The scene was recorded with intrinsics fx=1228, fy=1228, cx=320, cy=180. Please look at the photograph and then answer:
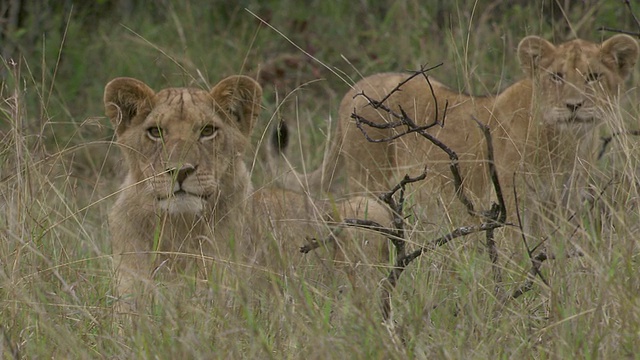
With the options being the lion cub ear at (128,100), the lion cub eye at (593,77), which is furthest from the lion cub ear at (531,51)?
the lion cub ear at (128,100)

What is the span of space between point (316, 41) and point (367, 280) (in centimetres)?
467

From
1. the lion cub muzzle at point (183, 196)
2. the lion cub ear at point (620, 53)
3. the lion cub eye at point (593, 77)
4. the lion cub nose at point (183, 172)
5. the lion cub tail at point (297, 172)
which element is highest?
the lion cub ear at point (620, 53)

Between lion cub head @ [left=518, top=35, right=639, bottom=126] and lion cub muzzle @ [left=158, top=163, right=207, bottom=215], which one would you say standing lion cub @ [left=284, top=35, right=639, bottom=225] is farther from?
lion cub muzzle @ [left=158, top=163, right=207, bottom=215]

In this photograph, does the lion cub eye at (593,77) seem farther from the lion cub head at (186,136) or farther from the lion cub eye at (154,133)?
the lion cub eye at (154,133)

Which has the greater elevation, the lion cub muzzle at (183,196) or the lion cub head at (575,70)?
the lion cub head at (575,70)

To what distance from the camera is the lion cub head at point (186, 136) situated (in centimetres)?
350

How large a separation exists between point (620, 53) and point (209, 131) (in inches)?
77.7

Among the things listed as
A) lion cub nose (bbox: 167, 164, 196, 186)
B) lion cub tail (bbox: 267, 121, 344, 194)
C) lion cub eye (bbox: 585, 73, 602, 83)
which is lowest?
lion cub tail (bbox: 267, 121, 344, 194)

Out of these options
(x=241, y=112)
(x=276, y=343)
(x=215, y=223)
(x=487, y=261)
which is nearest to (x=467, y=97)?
(x=241, y=112)

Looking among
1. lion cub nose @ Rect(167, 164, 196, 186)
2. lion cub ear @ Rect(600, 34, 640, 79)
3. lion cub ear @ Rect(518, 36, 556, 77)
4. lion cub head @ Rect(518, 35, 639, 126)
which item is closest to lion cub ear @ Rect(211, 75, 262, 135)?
lion cub nose @ Rect(167, 164, 196, 186)

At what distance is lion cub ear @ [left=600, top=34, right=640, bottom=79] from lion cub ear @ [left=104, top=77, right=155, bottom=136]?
199 centimetres

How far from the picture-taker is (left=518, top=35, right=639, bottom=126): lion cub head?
183 inches

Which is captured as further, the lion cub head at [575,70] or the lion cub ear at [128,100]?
the lion cub head at [575,70]

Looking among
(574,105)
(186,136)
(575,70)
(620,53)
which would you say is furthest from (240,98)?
(620,53)
